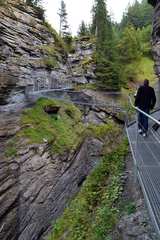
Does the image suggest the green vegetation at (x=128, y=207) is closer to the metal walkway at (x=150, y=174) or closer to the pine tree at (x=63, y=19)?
the metal walkway at (x=150, y=174)

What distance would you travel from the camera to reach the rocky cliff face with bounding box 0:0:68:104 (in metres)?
16.1

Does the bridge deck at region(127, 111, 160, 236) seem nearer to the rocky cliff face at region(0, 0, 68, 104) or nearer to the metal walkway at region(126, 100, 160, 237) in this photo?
the metal walkway at region(126, 100, 160, 237)

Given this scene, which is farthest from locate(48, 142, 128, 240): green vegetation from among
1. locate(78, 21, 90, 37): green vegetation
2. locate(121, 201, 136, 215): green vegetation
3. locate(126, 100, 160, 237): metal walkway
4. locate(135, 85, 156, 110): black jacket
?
locate(78, 21, 90, 37): green vegetation

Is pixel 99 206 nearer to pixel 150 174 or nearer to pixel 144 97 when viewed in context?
pixel 150 174

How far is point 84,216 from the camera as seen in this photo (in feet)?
28.1

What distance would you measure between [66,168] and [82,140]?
281cm

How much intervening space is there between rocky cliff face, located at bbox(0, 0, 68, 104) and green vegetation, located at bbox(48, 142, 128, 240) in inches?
242

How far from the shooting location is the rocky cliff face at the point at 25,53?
1606 cm

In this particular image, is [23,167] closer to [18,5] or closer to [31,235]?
[31,235]

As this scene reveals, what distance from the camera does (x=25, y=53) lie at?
19.0 metres

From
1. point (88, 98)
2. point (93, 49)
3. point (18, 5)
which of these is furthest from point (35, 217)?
point (93, 49)

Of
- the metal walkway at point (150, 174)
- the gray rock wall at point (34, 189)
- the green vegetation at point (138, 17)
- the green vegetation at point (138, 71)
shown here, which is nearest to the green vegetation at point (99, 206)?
the gray rock wall at point (34, 189)

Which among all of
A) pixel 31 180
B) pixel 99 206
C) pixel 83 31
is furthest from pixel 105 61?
pixel 99 206

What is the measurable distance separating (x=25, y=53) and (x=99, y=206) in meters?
12.7
